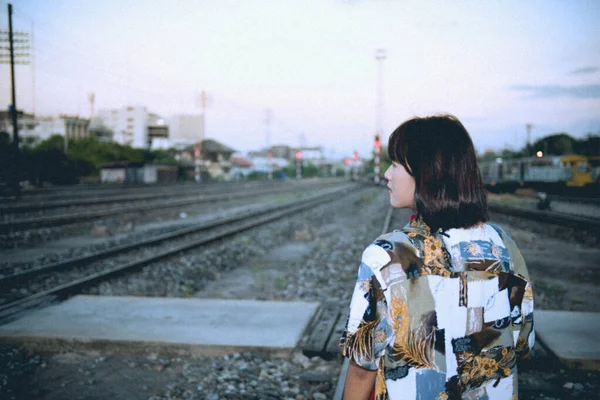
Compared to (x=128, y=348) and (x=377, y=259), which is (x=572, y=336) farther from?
(x=128, y=348)

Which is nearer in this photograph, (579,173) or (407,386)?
(407,386)

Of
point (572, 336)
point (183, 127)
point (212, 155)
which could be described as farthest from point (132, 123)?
point (572, 336)

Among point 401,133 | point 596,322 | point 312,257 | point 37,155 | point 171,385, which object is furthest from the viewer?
point 37,155

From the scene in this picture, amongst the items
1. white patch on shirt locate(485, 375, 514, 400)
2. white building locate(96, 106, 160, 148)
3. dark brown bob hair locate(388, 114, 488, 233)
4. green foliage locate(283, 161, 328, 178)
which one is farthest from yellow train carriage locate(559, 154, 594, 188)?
white building locate(96, 106, 160, 148)

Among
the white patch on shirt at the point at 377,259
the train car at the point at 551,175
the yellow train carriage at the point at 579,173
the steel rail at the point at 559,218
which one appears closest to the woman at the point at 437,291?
the white patch on shirt at the point at 377,259

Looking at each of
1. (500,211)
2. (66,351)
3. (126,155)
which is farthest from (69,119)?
(66,351)

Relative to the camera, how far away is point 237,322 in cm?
445

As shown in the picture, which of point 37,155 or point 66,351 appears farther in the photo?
point 37,155

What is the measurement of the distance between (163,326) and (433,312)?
3.51 metres

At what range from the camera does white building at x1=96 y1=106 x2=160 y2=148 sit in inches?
3586

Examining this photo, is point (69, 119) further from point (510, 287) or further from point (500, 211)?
point (510, 287)

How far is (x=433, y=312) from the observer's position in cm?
138

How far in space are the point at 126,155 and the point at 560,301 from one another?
50447 mm

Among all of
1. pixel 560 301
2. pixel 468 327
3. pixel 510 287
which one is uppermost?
pixel 510 287
